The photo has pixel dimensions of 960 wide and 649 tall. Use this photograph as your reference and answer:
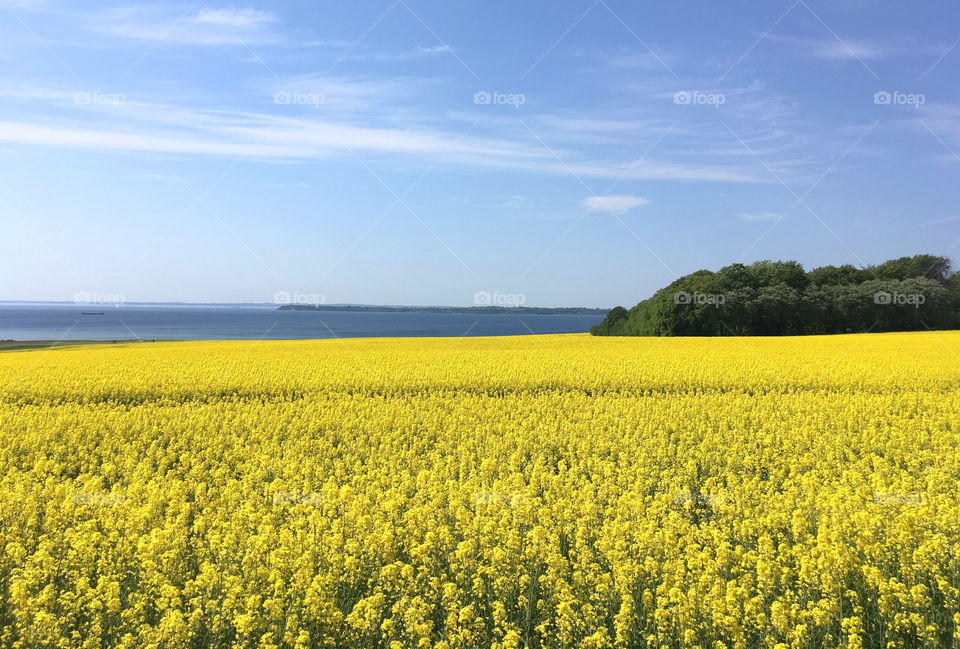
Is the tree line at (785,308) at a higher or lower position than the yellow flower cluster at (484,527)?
higher

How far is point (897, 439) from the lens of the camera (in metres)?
10.5

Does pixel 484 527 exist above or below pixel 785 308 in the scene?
below

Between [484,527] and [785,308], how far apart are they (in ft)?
175

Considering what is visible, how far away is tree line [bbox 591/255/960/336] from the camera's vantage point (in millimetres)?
49812

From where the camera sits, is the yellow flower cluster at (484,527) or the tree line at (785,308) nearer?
the yellow flower cluster at (484,527)

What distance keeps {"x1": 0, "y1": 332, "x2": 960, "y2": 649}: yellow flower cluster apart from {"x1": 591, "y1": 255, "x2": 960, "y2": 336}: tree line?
3678 cm

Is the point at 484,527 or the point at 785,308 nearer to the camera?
the point at 484,527

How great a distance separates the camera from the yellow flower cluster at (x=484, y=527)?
4.78m

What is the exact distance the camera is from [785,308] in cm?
5216

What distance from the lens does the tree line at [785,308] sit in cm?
4981

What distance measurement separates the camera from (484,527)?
6031 mm

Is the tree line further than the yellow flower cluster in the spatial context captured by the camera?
Yes

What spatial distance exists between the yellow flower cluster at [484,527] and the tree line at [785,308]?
36778 millimetres

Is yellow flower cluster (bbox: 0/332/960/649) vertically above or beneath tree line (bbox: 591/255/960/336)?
beneath
